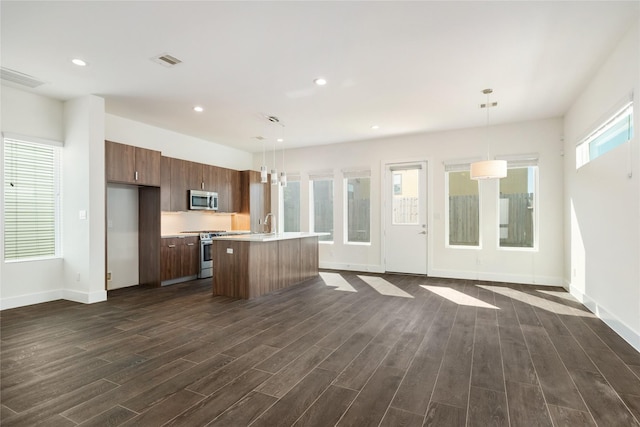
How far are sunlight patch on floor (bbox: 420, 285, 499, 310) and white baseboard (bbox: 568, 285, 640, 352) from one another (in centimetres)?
105

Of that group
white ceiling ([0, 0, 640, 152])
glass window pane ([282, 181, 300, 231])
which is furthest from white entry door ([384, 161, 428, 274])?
glass window pane ([282, 181, 300, 231])

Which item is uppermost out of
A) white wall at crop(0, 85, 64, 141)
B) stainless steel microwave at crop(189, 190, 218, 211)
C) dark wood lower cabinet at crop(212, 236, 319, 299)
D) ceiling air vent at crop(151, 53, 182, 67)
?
ceiling air vent at crop(151, 53, 182, 67)

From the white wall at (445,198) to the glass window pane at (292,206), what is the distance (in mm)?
216

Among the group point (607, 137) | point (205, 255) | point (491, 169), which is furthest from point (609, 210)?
point (205, 255)

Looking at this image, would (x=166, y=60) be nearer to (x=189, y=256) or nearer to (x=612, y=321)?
(x=189, y=256)

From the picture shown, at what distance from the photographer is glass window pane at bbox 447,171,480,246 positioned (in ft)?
20.6

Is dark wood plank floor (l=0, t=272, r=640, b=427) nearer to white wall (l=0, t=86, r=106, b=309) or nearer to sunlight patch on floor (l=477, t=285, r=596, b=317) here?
sunlight patch on floor (l=477, t=285, r=596, b=317)

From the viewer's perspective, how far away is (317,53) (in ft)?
11.3

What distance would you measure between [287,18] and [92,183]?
365 cm

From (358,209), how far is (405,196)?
1.09 metres

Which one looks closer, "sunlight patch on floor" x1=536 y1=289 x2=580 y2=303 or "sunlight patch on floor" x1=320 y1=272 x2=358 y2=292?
"sunlight patch on floor" x1=536 y1=289 x2=580 y2=303

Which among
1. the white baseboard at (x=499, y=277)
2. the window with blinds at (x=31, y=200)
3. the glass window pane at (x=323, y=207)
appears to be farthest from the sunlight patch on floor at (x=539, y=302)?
the window with blinds at (x=31, y=200)

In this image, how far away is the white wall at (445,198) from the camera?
570 centimetres

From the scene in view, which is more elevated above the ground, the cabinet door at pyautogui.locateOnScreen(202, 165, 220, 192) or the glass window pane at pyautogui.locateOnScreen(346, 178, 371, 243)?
the cabinet door at pyautogui.locateOnScreen(202, 165, 220, 192)
